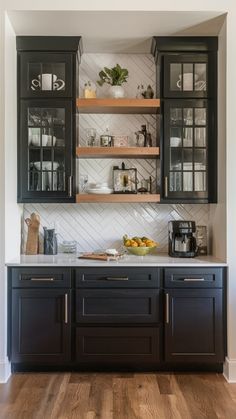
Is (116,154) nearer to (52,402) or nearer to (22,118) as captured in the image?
(22,118)

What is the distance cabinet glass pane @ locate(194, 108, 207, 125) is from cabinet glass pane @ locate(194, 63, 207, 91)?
18 cm

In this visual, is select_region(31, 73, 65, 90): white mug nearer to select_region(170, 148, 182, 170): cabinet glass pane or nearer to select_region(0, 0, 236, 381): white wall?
select_region(0, 0, 236, 381): white wall

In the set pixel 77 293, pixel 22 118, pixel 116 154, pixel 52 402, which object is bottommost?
pixel 52 402

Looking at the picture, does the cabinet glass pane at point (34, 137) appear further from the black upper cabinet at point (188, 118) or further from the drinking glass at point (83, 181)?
the black upper cabinet at point (188, 118)

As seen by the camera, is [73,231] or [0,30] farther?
[73,231]

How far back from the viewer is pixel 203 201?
10.2 feet

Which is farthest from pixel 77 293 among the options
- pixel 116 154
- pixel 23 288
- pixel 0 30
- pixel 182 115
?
pixel 0 30

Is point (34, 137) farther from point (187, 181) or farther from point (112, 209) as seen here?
point (187, 181)

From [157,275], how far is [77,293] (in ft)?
2.07

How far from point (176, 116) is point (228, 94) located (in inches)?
18.0

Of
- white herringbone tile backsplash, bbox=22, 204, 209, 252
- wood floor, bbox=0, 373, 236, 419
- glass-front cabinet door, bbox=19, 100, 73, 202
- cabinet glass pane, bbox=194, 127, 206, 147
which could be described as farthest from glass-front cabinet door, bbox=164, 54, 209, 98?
wood floor, bbox=0, 373, 236, 419

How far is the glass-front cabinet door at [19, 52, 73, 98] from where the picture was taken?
10.1 ft

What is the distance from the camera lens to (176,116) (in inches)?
123

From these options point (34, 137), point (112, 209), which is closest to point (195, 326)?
point (112, 209)
